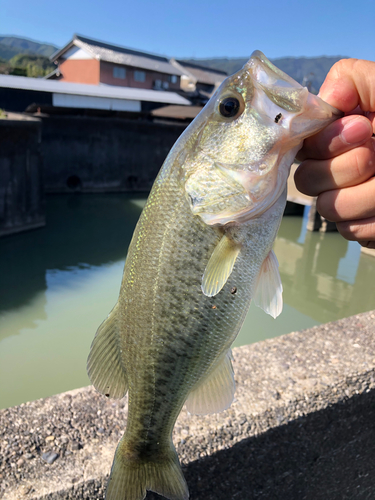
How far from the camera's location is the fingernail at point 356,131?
1.21m

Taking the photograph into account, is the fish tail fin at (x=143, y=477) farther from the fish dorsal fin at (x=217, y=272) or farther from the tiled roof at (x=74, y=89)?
the tiled roof at (x=74, y=89)

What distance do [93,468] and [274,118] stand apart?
59.3 inches

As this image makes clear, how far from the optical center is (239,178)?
50.0 inches

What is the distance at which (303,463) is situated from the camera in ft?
6.57

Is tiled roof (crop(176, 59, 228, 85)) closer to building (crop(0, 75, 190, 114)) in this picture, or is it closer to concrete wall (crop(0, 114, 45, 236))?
building (crop(0, 75, 190, 114))

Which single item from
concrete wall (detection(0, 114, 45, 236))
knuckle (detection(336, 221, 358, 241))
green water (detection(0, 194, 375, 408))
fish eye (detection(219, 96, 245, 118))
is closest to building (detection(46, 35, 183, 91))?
green water (detection(0, 194, 375, 408))

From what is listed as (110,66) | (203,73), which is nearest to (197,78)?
(203,73)

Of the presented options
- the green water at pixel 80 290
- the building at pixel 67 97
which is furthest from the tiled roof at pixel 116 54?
the green water at pixel 80 290

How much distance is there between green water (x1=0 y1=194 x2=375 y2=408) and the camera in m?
4.45

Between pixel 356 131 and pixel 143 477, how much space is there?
4.50ft

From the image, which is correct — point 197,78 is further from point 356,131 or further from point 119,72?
point 356,131

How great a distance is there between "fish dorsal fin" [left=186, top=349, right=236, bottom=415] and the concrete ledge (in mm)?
416

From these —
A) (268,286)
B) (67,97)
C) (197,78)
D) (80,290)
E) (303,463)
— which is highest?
(197,78)

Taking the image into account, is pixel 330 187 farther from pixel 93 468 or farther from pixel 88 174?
pixel 88 174
